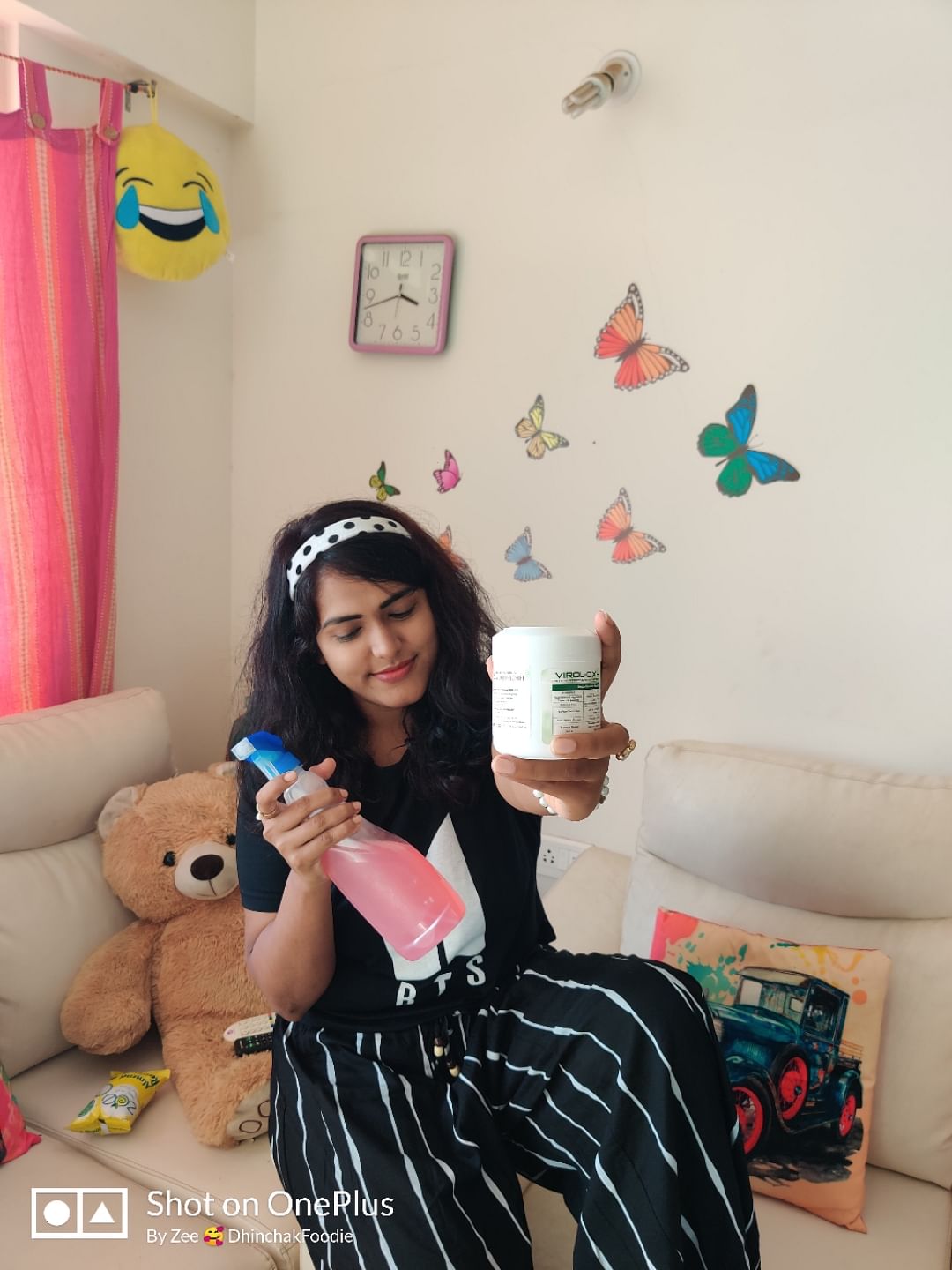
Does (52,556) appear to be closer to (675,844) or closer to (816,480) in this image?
(675,844)

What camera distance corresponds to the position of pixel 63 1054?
4.95 feet

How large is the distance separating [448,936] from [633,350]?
3.63ft

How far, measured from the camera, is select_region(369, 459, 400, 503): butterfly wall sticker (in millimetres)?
2002

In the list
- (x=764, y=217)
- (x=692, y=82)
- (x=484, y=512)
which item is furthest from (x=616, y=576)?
(x=692, y=82)

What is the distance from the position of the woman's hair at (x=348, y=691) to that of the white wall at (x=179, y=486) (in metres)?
0.89

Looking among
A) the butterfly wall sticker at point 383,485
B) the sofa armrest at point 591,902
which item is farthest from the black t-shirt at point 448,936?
the butterfly wall sticker at point 383,485

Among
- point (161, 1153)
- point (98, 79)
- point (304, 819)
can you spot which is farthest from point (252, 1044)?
point (98, 79)

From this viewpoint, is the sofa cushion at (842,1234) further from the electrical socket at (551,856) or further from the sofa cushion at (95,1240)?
the electrical socket at (551,856)

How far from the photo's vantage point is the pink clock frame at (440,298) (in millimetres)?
1843

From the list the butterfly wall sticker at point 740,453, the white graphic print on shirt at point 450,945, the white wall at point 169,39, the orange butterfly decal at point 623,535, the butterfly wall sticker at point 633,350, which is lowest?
the white graphic print on shirt at point 450,945

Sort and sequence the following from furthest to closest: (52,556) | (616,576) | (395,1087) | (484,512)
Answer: (484,512) < (616,576) < (52,556) < (395,1087)

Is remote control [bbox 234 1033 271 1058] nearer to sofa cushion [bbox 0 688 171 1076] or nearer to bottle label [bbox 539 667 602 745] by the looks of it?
sofa cushion [bbox 0 688 171 1076]

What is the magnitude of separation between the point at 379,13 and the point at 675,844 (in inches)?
66.2

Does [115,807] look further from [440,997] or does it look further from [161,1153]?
[440,997]
